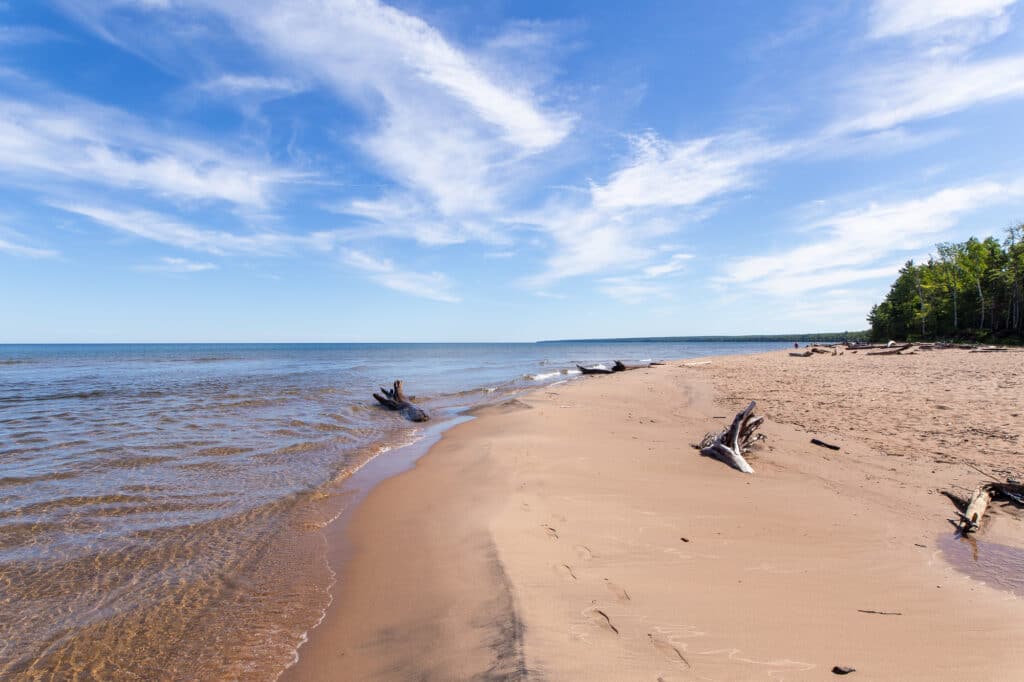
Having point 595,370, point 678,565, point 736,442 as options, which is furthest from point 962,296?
point 678,565

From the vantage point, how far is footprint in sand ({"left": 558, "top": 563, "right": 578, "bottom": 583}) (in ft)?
12.6

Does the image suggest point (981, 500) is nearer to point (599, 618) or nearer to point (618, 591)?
point (618, 591)

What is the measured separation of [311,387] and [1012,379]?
30.4 metres

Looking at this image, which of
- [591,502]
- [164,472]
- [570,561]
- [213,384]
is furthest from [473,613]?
[213,384]

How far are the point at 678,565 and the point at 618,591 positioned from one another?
940 mm

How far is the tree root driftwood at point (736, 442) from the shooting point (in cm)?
799

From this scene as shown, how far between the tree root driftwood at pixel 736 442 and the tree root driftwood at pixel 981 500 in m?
2.66

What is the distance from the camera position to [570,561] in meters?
4.24

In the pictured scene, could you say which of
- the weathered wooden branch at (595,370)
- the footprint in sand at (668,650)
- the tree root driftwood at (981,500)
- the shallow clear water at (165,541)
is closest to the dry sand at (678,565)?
the footprint in sand at (668,650)

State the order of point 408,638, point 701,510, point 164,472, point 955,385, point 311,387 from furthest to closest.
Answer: point 311,387
point 955,385
point 164,472
point 701,510
point 408,638

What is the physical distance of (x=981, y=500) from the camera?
18.2ft

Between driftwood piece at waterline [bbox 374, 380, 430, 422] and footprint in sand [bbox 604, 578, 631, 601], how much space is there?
12564 mm

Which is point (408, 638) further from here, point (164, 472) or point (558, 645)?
point (164, 472)

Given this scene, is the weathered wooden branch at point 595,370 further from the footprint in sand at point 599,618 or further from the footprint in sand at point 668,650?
the footprint in sand at point 668,650
